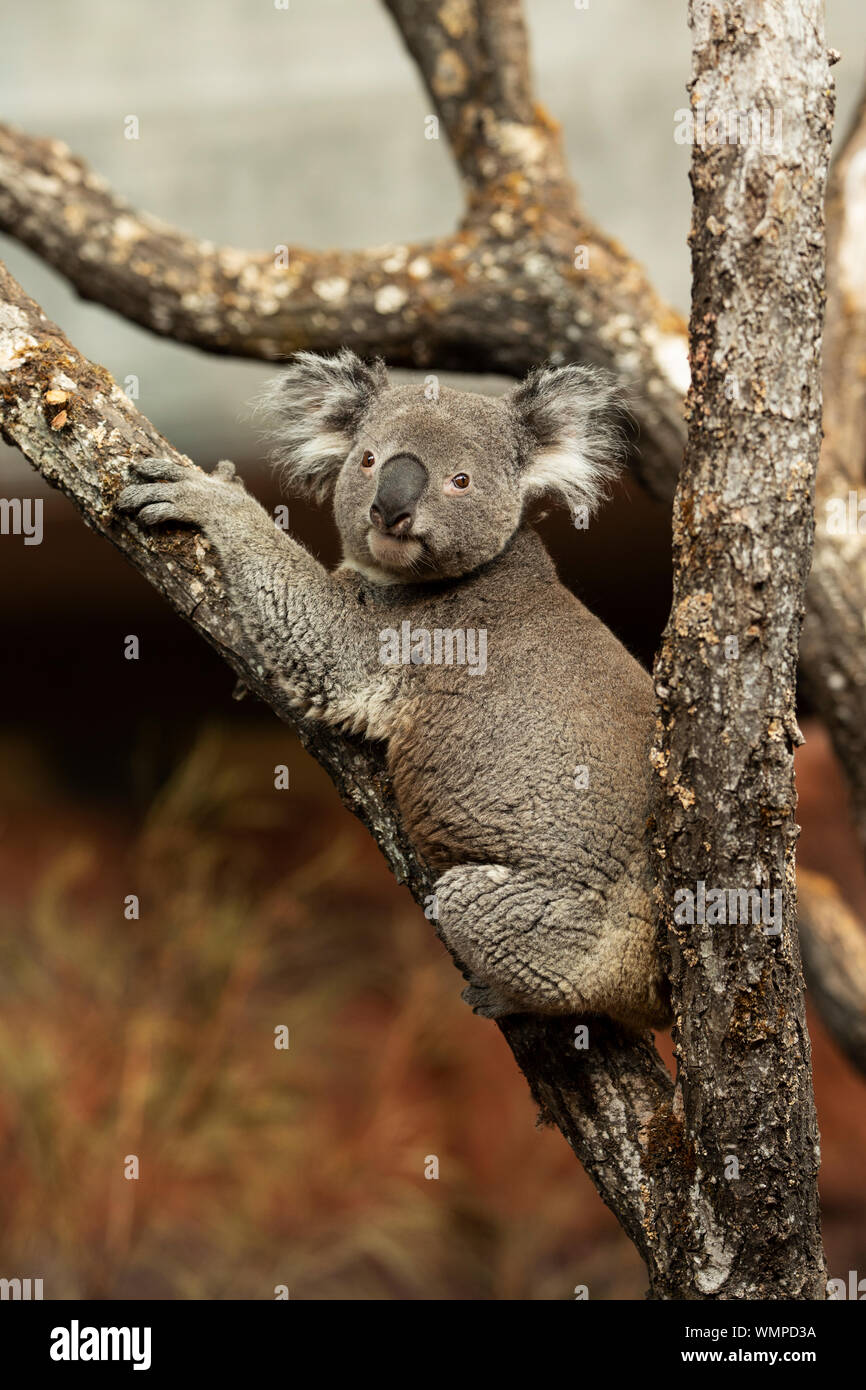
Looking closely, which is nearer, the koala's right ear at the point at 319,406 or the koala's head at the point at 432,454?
the koala's head at the point at 432,454

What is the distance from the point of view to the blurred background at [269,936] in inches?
244

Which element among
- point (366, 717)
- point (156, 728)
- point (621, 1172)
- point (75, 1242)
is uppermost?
point (156, 728)

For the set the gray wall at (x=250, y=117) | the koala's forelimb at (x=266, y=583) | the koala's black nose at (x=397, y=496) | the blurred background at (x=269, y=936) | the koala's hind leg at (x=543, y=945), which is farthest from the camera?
the gray wall at (x=250, y=117)

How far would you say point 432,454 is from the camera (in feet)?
10.3

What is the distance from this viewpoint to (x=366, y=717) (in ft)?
9.78

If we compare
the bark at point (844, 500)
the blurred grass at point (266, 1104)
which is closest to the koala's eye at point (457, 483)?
the bark at point (844, 500)

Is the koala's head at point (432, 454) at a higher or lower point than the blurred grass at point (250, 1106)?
higher

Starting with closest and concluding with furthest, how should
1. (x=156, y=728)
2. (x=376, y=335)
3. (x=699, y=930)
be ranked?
(x=699, y=930) → (x=376, y=335) → (x=156, y=728)

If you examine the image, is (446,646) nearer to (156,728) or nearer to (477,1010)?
(477,1010)

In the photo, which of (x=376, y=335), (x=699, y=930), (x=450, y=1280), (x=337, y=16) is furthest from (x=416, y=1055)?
(x=337, y=16)

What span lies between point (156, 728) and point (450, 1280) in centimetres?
509

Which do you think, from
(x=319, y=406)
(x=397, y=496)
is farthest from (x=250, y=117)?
(x=397, y=496)

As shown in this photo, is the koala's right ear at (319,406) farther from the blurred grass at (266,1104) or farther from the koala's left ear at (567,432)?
the blurred grass at (266,1104)

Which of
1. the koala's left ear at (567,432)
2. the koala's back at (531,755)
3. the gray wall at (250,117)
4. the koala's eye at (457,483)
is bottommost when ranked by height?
the koala's back at (531,755)
